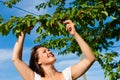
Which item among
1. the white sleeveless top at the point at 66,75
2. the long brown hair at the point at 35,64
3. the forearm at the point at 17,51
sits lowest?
the white sleeveless top at the point at 66,75

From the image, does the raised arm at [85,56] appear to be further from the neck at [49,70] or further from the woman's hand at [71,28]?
the neck at [49,70]

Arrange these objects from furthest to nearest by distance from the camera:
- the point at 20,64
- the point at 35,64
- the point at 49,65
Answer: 1. the point at 35,64
2. the point at 49,65
3. the point at 20,64

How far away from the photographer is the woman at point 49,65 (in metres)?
4.79

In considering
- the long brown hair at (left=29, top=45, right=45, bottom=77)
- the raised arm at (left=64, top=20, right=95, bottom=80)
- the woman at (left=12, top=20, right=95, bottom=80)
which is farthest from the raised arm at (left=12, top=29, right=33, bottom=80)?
the raised arm at (left=64, top=20, right=95, bottom=80)

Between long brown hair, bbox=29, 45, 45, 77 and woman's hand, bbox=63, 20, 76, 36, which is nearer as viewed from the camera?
woman's hand, bbox=63, 20, 76, 36

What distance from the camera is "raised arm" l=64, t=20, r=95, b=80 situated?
4789 mm

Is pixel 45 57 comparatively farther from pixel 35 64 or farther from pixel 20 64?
pixel 20 64

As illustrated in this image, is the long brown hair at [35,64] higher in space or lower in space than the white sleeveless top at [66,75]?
higher

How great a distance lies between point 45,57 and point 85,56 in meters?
0.53

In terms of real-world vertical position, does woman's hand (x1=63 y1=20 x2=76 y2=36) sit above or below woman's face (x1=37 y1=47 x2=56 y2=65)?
above

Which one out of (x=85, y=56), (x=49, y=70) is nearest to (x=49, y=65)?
(x=49, y=70)

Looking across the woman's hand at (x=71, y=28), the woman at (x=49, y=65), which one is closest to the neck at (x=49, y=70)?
the woman at (x=49, y=65)

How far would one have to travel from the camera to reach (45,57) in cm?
498

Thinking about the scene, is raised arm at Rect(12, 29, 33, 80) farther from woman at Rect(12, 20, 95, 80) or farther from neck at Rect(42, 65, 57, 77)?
neck at Rect(42, 65, 57, 77)
